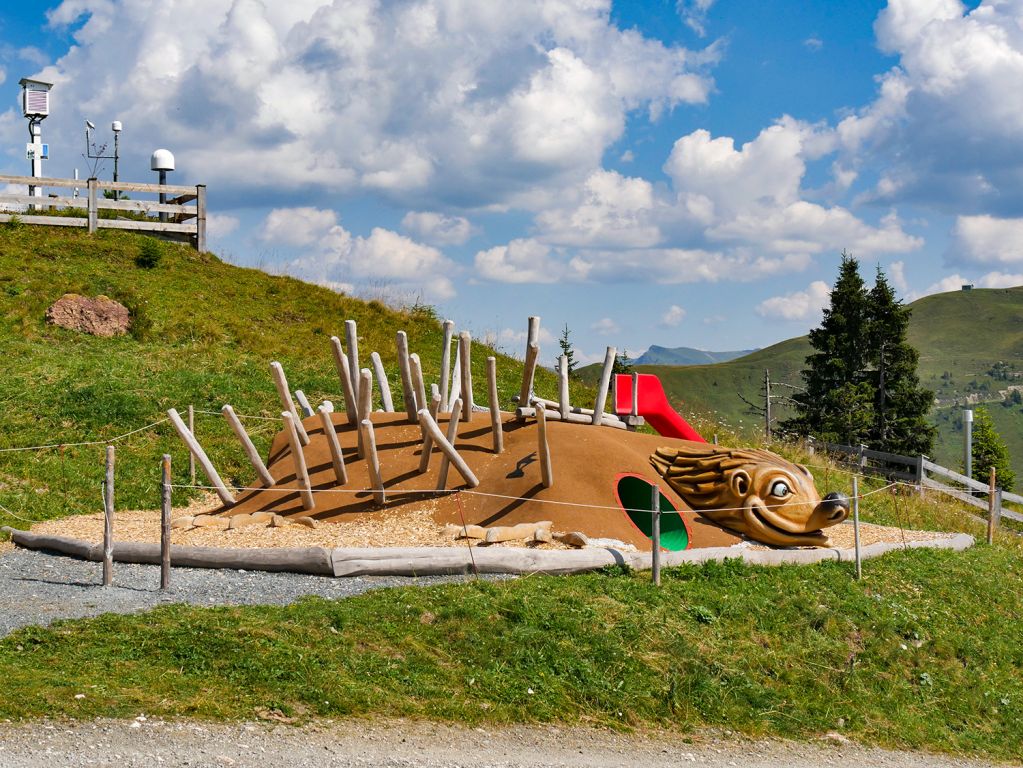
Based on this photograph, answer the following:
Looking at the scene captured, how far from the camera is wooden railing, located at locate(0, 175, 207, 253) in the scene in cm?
2867

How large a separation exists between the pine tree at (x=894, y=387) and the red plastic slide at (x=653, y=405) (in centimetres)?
2475

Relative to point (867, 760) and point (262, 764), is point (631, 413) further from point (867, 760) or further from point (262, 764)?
point (262, 764)

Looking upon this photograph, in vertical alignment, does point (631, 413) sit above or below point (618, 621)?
above

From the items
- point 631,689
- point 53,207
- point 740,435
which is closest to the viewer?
point 631,689

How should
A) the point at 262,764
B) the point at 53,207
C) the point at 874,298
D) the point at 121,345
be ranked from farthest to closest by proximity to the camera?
the point at 874,298 → the point at 53,207 → the point at 121,345 → the point at 262,764

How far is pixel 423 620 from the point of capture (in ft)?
30.8

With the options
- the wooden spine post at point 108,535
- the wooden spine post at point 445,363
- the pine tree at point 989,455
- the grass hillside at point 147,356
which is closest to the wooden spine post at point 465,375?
the wooden spine post at point 445,363

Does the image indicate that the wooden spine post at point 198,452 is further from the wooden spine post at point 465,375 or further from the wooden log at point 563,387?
the wooden log at point 563,387

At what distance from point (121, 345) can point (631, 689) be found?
17.8m

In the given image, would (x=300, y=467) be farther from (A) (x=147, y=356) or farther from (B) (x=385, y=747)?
(A) (x=147, y=356)

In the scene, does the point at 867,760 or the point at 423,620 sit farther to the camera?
the point at 423,620

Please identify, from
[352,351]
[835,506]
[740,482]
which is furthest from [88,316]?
[835,506]

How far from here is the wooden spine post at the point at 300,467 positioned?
1322 cm

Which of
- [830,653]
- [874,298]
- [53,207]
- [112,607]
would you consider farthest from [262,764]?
[874,298]
